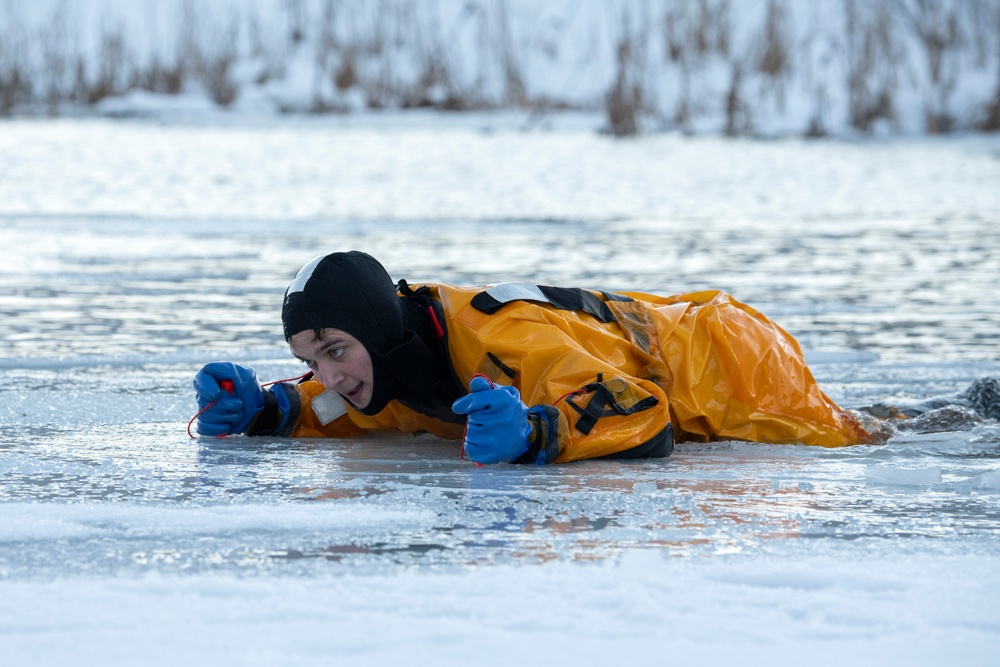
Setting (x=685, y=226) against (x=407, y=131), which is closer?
(x=685, y=226)

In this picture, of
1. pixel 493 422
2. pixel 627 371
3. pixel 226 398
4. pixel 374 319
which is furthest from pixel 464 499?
pixel 226 398

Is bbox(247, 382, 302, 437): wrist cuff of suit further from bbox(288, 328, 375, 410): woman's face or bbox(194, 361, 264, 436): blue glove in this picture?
bbox(288, 328, 375, 410): woman's face

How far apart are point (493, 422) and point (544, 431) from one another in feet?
0.45

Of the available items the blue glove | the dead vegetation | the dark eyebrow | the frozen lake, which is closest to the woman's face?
the dark eyebrow

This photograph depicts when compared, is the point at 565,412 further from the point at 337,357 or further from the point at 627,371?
the point at 337,357

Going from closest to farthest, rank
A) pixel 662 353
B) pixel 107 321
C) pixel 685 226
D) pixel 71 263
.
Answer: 1. pixel 662 353
2. pixel 107 321
3. pixel 71 263
4. pixel 685 226

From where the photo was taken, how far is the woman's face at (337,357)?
3.05 meters

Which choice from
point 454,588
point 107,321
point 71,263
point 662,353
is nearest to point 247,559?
point 454,588

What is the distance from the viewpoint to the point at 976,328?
17.0ft

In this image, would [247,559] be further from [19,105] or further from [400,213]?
[19,105]

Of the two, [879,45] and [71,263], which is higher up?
[879,45]

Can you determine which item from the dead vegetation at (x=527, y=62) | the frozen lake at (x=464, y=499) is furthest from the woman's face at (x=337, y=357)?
the dead vegetation at (x=527, y=62)

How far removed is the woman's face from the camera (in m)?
3.05

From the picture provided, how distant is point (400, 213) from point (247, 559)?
253 inches
